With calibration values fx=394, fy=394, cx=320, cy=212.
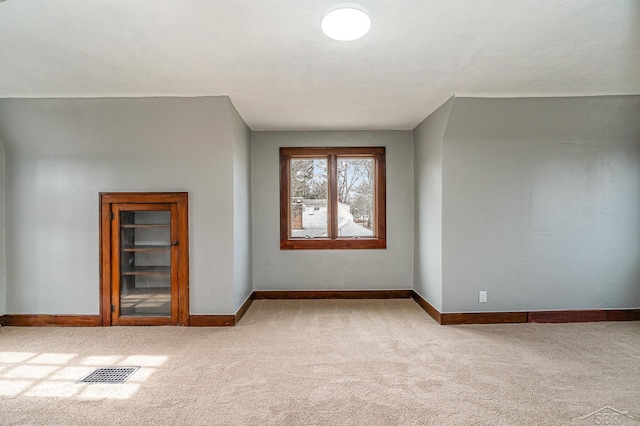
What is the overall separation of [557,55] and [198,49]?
272cm

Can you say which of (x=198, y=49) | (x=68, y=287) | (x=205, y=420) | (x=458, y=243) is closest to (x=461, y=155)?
(x=458, y=243)

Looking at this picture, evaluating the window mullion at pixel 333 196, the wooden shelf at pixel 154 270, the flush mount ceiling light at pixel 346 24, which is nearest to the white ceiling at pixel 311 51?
the flush mount ceiling light at pixel 346 24

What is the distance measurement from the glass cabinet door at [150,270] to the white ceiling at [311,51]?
1466 mm

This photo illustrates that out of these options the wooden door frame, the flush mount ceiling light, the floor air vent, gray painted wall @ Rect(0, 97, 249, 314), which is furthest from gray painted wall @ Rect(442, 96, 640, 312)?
the floor air vent

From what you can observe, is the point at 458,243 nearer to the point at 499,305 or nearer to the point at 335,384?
the point at 499,305

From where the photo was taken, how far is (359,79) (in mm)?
3531

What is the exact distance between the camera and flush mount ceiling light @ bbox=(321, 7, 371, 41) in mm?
2344

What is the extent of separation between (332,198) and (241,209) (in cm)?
151

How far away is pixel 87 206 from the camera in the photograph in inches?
177

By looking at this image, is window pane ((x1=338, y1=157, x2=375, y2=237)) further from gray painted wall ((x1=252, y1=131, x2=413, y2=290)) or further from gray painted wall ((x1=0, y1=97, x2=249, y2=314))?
gray painted wall ((x1=0, y1=97, x2=249, y2=314))

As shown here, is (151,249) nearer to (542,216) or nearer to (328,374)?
(328,374)

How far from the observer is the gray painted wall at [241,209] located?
15.1 feet

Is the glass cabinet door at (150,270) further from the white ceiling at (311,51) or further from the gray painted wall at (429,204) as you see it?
the gray painted wall at (429,204)

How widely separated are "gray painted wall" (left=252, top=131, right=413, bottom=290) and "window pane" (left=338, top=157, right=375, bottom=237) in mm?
268
